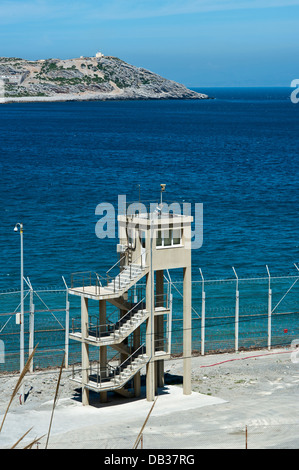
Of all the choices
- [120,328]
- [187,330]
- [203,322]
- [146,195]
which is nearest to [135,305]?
[120,328]

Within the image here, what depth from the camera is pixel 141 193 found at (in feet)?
333

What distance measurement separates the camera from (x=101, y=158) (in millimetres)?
137375

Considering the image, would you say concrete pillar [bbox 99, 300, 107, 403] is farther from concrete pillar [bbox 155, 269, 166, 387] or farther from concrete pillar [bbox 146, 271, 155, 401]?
concrete pillar [bbox 155, 269, 166, 387]

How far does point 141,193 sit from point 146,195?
295cm

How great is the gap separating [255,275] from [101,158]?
254ft

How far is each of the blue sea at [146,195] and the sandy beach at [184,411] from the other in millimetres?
7604

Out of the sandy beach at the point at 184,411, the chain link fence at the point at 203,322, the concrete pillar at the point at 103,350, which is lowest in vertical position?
the sandy beach at the point at 184,411

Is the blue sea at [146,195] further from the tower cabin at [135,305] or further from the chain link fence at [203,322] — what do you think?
the tower cabin at [135,305]

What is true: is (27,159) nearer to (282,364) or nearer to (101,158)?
(101,158)

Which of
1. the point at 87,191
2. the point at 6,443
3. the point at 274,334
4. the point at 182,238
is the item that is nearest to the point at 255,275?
the point at 274,334

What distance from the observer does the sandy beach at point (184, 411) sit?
30859 millimetres

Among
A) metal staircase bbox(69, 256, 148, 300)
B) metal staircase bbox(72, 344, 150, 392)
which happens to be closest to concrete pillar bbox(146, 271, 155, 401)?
metal staircase bbox(72, 344, 150, 392)

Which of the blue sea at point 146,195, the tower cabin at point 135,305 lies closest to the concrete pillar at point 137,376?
the tower cabin at point 135,305

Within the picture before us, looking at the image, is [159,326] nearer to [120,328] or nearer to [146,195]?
[120,328]
